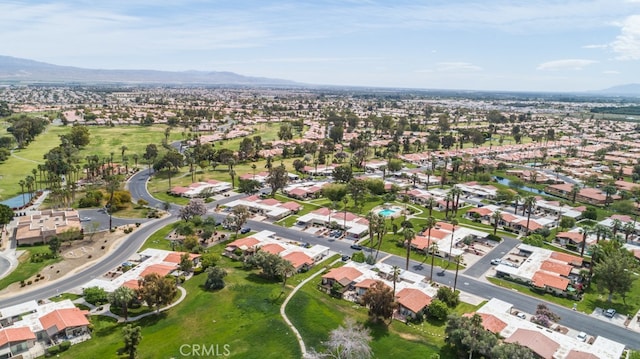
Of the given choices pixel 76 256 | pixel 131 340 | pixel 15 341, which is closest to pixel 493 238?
pixel 131 340

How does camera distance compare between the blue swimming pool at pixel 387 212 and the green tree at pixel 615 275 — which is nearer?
the green tree at pixel 615 275

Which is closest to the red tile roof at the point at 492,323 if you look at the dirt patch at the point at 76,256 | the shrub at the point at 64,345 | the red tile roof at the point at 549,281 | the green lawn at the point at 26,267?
the red tile roof at the point at 549,281

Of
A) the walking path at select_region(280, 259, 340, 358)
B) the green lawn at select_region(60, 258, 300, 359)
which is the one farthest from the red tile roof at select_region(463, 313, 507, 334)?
the green lawn at select_region(60, 258, 300, 359)

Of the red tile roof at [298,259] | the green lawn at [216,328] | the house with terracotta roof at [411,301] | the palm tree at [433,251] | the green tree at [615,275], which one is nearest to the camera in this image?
the green lawn at [216,328]

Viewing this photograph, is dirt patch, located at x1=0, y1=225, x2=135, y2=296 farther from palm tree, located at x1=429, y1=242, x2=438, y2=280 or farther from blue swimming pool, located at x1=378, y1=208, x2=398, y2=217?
palm tree, located at x1=429, y1=242, x2=438, y2=280

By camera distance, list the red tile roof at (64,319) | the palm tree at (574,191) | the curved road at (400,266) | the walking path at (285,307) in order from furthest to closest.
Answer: the palm tree at (574,191) < the curved road at (400,266) < the red tile roof at (64,319) < the walking path at (285,307)

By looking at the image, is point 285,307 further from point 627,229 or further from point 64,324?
point 627,229

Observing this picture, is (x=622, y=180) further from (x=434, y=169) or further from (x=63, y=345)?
(x=63, y=345)

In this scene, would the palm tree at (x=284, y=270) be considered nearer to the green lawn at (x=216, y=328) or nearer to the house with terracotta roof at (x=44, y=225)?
the green lawn at (x=216, y=328)
